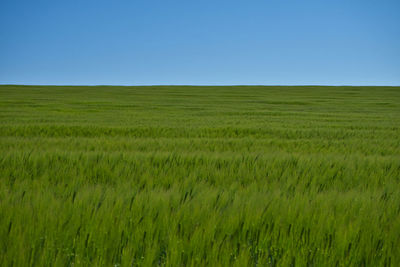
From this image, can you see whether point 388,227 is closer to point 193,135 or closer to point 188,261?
point 188,261

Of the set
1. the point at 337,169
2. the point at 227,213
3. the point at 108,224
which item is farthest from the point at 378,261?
the point at 337,169

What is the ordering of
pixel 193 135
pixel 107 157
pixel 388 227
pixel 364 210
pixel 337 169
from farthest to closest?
pixel 193 135, pixel 107 157, pixel 337 169, pixel 364 210, pixel 388 227

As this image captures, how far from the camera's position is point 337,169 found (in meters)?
3.04

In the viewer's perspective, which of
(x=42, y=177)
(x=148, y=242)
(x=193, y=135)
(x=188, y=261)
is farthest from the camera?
(x=193, y=135)

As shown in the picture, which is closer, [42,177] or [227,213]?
[227,213]

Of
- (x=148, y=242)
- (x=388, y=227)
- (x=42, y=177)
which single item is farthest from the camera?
(x=42, y=177)

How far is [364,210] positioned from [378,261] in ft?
1.82

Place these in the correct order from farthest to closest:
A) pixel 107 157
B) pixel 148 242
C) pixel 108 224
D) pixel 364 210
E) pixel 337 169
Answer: pixel 107 157 < pixel 337 169 < pixel 364 210 < pixel 108 224 < pixel 148 242

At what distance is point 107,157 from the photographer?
335 centimetres

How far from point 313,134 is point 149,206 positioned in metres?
6.71

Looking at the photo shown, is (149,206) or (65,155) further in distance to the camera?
(65,155)

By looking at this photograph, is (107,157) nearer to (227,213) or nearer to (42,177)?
(42,177)

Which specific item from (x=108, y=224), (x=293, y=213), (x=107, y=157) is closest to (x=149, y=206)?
(x=108, y=224)

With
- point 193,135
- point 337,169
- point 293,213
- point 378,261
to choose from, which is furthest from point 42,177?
→ point 193,135
